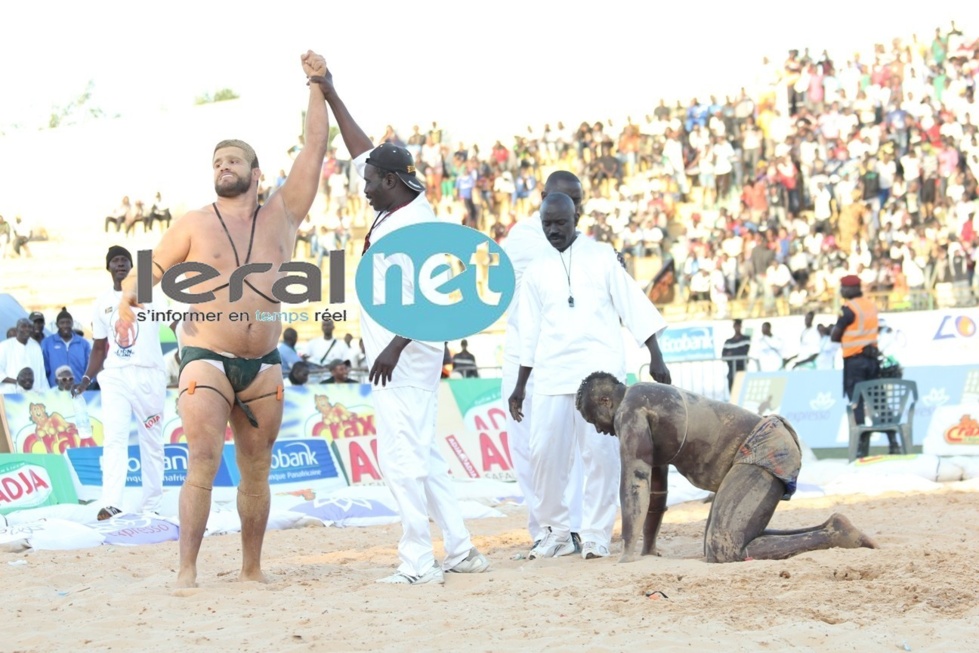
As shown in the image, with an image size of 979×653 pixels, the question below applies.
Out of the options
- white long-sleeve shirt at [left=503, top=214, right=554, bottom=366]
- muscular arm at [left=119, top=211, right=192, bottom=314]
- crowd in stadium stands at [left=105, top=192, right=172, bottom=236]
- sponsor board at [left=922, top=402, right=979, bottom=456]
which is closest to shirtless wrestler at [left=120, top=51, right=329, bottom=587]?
muscular arm at [left=119, top=211, right=192, bottom=314]

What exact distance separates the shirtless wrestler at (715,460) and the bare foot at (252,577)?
194 centimetres

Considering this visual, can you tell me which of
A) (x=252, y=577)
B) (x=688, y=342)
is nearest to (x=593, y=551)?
(x=252, y=577)

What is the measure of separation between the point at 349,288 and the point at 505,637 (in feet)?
78.4

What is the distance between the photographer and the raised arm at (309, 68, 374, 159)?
7.20 metres

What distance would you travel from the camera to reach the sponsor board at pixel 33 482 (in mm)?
11062

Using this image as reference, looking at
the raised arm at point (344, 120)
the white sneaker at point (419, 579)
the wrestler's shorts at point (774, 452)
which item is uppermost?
the raised arm at point (344, 120)

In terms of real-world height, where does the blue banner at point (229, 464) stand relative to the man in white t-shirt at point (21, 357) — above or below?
below

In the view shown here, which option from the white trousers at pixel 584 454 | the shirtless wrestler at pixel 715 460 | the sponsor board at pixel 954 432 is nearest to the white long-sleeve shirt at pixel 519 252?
the white trousers at pixel 584 454

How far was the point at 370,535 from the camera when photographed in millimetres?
10086

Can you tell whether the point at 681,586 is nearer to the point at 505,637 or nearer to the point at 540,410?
the point at 505,637

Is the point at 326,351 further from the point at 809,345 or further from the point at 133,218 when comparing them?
the point at 133,218

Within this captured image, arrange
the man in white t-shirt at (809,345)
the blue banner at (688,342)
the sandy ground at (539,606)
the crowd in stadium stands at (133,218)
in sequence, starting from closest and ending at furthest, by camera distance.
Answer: the sandy ground at (539,606)
the man in white t-shirt at (809,345)
the blue banner at (688,342)
the crowd in stadium stands at (133,218)

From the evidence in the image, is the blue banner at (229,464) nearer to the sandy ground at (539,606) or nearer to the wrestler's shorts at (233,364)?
the sandy ground at (539,606)

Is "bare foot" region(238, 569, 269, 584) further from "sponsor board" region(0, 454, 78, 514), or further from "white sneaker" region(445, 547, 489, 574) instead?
"sponsor board" region(0, 454, 78, 514)
